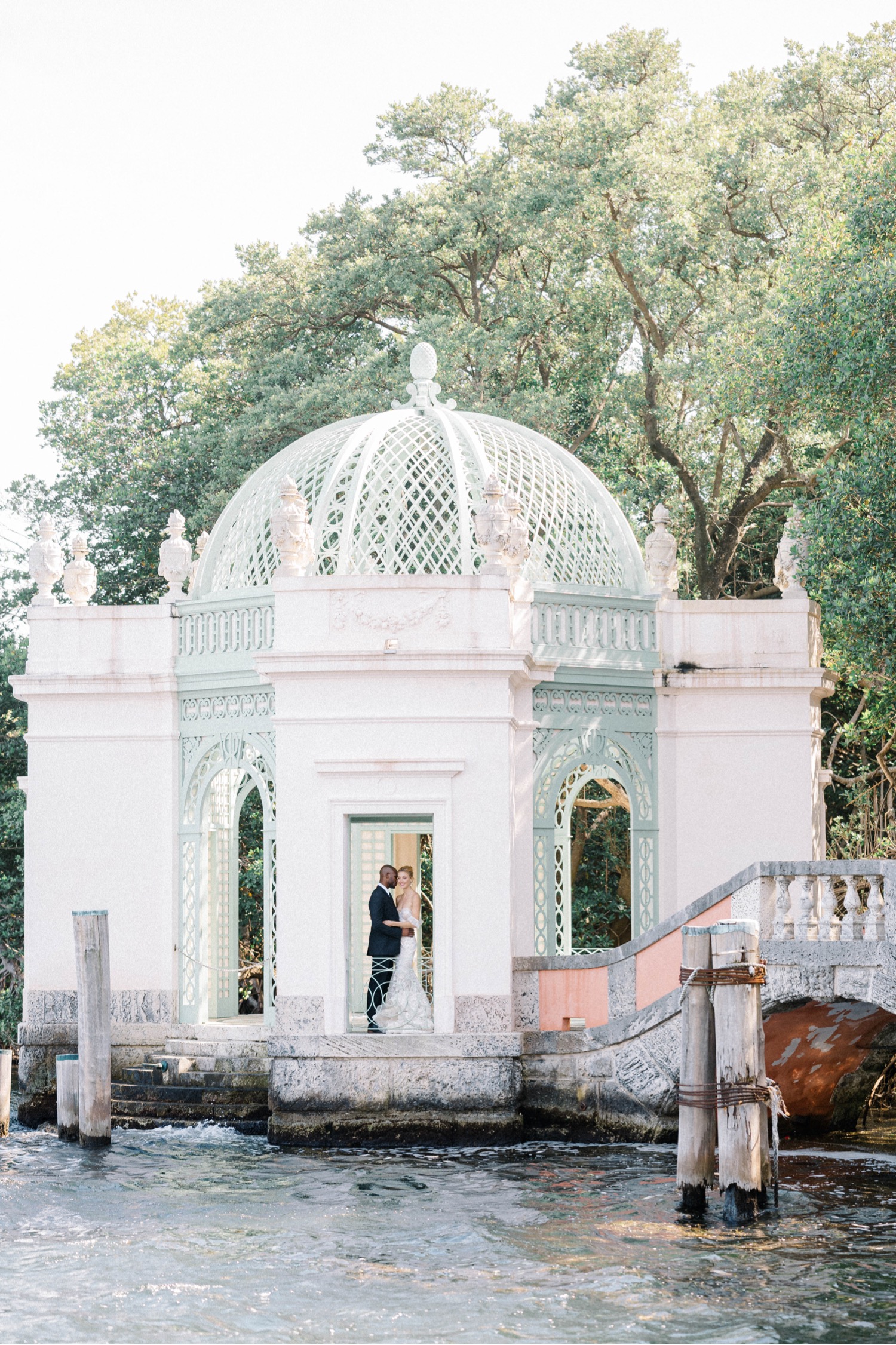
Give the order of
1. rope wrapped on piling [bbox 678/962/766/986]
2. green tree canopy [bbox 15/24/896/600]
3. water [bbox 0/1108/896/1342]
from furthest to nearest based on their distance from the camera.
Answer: green tree canopy [bbox 15/24/896/600], rope wrapped on piling [bbox 678/962/766/986], water [bbox 0/1108/896/1342]

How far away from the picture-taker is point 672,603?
1992cm

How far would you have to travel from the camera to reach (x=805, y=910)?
15289 mm

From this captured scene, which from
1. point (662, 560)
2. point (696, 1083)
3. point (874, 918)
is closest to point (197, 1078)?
point (696, 1083)

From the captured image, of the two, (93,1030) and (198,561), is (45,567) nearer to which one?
(198,561)

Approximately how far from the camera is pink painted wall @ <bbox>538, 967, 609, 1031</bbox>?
17.5 meters

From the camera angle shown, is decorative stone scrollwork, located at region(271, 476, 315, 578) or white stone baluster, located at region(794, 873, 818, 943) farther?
decorative stone scrollwork, located at region(271, 476, 315, 578)

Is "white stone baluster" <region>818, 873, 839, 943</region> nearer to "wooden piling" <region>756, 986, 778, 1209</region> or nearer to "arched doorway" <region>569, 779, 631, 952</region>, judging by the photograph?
"wooden piling" <region>756, 986, 778, 1209</region>

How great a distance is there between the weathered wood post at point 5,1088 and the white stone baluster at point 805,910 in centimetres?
809

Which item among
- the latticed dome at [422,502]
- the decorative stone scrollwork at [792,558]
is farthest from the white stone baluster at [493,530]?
the decorative stone scrollwork at [792,558]

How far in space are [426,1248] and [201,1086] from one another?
5.54 metres

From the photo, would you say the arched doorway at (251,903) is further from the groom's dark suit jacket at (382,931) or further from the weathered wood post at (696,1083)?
the weathered wood post at (696,1083)

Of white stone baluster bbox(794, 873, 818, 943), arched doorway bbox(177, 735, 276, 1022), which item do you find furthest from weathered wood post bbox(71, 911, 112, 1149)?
white stone baluster bbox(794, 873, 818, 943)

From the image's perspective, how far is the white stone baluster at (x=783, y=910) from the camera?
607 inches

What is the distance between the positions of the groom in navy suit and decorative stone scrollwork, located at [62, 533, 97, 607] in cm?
524
